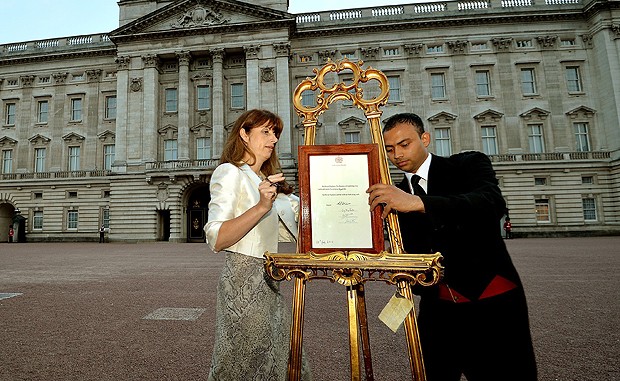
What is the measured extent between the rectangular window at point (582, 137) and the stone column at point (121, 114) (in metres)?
37.0

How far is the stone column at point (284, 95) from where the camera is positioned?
28094mm

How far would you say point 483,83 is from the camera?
29.5 meters

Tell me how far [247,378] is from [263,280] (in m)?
0.55

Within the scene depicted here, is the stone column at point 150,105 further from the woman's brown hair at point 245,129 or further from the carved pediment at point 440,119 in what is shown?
the woman's brown hair at point 245,129

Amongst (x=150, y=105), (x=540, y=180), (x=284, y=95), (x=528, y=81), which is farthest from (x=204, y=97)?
(x=540, y=180)

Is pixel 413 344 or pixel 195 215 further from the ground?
pixel 195 215

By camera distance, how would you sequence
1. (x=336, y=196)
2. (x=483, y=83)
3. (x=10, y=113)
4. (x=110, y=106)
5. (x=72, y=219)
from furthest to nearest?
(x=10, y=113), (x=110, y=106), (x=72, y=219), (x=483, y=83), (x=336, y=196)

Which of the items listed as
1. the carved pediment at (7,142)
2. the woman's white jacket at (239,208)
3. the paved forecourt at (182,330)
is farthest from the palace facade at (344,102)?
the woman's white jacket at (239,208)

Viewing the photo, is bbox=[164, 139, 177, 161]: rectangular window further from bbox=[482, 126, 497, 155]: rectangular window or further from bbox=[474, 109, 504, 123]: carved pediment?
bbox=[482, 126, 497, 155]: rectangular window

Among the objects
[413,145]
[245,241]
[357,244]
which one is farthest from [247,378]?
[413,145]

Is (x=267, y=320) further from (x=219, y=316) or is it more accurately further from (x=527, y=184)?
(x=527, y=184)

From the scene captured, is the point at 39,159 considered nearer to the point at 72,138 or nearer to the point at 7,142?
the point at 7,142

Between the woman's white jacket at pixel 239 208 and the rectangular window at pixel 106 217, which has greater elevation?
the rectangular window at pixel 106 217

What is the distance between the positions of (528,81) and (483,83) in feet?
12.0
